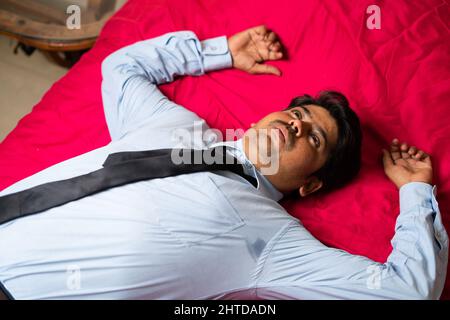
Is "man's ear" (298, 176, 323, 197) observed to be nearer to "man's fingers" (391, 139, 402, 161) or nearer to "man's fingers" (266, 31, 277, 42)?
"man's fingers" (391, 139, 402, 161)

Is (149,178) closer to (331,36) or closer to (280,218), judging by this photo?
(280,218)

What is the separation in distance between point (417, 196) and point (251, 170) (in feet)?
1.67

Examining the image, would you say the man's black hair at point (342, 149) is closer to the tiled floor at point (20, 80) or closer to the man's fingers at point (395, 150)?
the man's fingers at point (395, 150)

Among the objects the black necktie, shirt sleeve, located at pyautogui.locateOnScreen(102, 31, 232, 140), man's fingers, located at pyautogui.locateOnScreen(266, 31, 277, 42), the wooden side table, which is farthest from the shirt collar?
the wooden side table

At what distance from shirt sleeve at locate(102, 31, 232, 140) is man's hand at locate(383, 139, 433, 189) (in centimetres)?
70

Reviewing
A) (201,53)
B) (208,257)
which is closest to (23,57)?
(201,53)

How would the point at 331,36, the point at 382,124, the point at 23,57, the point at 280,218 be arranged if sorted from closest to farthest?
the point at 280,218 → the point at 382,124 → the point at 331,36 → the point at 23,57

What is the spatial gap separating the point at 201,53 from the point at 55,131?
0.61 meters

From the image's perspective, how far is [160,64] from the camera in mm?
1536

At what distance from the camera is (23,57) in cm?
259

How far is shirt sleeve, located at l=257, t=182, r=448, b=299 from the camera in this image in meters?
1.07

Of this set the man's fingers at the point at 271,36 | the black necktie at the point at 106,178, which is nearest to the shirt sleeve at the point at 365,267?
the black necktie at the point at 106,178

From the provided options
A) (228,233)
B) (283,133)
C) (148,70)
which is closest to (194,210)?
(228,233)
